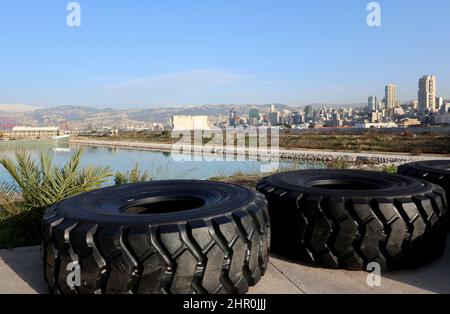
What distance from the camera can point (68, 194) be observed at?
5.21 metres

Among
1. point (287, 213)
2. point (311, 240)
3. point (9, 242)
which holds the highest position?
point (287, 213)

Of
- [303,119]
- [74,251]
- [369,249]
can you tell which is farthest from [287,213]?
[303,119]

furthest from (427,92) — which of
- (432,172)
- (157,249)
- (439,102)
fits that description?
(157,249)

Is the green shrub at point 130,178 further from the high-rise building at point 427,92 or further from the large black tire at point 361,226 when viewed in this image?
the high-rise building at point 427,92

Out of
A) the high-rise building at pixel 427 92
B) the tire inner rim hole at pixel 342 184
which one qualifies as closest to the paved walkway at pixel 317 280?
the tire inner rim hole at pixel 342 184

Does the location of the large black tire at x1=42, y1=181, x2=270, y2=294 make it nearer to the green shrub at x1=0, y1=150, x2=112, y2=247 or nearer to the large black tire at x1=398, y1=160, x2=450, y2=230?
the green shrub at x1=0, y1=150, x2=112, y2=247

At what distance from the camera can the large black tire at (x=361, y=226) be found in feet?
10.6

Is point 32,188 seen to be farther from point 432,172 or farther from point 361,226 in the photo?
point 432,172

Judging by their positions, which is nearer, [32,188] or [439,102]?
[32,188]

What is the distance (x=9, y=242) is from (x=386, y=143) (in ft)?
134

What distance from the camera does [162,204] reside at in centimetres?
396

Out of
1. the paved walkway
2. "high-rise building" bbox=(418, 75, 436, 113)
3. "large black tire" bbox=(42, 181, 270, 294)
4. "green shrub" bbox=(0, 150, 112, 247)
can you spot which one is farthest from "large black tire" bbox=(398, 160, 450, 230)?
"high-rise building" bbox=(418, 75, 436, 113)

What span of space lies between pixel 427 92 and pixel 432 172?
199 m
